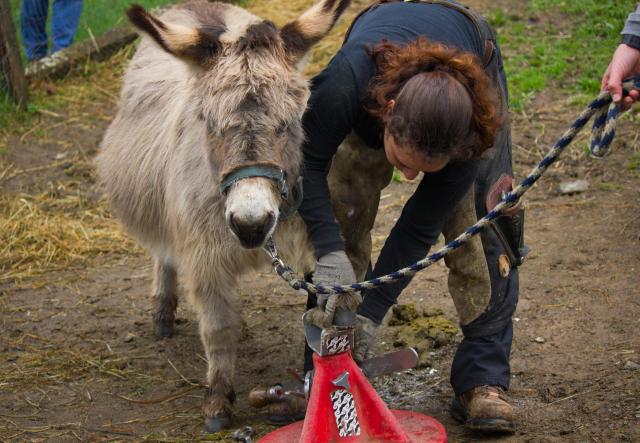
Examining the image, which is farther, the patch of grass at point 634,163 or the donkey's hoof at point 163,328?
the patch of grass at point 634,163

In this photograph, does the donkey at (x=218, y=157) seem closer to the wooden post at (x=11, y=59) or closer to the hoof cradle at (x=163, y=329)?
the hoof cradle at (x=163, y=329)

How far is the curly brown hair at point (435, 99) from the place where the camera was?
261 cm

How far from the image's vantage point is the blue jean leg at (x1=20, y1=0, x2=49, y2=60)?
739cm

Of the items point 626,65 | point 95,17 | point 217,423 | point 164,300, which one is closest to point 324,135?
point 626,65

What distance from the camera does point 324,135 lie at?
2945 mm

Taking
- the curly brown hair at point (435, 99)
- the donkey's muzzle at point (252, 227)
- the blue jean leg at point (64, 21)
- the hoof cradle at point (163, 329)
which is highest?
the curly brown hair at point (435, 99)

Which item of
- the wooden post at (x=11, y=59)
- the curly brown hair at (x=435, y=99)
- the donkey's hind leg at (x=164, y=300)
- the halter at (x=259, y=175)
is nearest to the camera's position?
the curly brown hair at (x=435, y=99)

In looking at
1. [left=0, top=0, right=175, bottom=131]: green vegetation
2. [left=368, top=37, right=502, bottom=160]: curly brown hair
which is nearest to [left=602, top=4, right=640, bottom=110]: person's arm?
[left=368, top=37, right=502, bottom=160]: curly brown hair

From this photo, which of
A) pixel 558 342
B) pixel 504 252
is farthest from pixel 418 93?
pixel 558 342

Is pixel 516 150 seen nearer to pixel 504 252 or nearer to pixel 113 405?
pixel 504 252

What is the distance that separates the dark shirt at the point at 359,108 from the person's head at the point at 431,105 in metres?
0.10

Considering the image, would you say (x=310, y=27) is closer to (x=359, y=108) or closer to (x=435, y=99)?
(x=359, y=108)

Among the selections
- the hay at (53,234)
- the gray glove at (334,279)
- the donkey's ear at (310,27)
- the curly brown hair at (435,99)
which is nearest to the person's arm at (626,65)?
the curly brown hair at (435,99)

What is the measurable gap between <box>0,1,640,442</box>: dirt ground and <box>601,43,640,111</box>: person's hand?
50.2 inches
